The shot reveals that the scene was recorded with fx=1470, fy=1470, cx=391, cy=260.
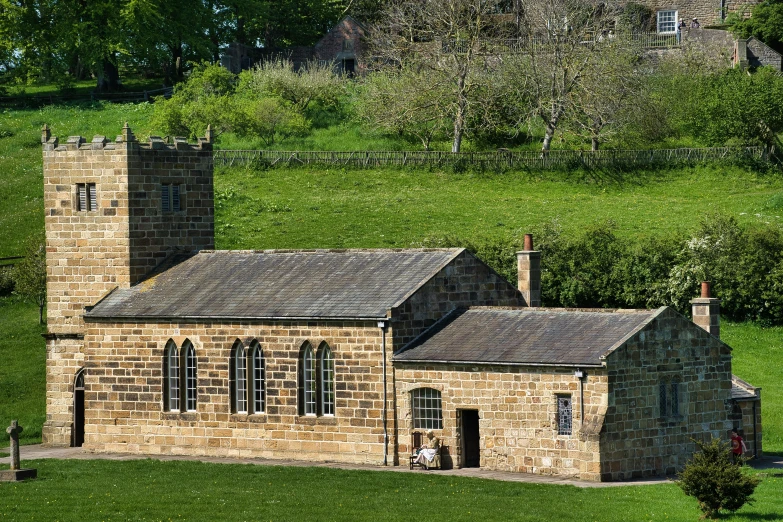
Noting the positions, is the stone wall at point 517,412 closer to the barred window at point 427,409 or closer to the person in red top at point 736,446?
the barred window at point 427,409

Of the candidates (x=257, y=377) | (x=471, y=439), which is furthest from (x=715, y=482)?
(x=257, y=377)

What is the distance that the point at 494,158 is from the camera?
7331 cm

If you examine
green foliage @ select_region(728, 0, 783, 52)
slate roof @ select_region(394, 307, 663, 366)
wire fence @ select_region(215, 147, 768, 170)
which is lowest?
slate roof @ select_region(394, 307, 663, 366)

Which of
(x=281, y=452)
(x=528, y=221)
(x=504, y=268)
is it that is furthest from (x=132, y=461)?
(x=528, y=221)

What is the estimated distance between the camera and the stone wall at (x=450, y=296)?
127ft

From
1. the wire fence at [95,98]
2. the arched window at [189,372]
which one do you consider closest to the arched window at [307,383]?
the arched window at [189,372]

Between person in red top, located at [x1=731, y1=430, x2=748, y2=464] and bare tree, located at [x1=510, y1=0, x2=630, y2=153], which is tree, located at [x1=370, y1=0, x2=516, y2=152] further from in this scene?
person in red top, located at [x1=731, y1=430, x2=748, y2=464]

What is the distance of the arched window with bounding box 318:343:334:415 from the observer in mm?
39688

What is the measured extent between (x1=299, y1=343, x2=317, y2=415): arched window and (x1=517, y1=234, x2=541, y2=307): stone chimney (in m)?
6.67

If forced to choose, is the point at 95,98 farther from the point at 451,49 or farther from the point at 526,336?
the point at 526,336

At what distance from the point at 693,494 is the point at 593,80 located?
48.5 m

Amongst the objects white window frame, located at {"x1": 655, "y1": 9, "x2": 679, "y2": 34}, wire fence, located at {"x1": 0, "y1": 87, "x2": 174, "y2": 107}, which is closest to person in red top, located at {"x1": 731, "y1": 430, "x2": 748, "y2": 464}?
white window frame, located at {"x1": 655, "y1": 9, "x2": 679, "y2": 34}

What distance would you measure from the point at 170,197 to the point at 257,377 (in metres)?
7.70

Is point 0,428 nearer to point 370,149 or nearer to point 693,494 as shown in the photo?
point 693,494
